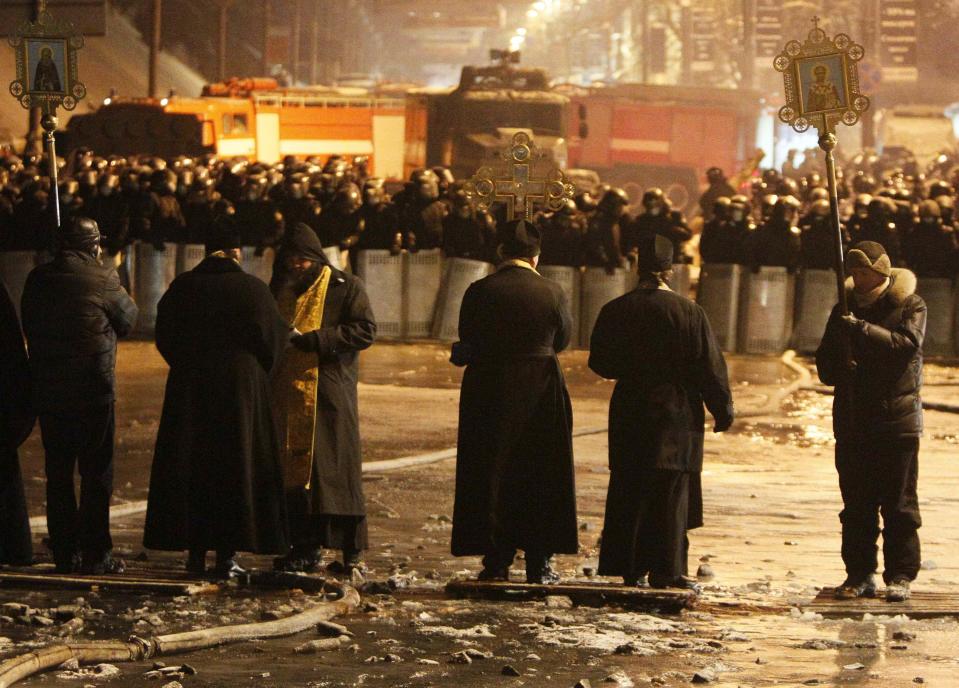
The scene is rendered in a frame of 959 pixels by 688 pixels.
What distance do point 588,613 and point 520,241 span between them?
195 centimetres

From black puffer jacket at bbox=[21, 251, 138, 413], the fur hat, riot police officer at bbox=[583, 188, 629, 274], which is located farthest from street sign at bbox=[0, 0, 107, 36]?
the fur hat

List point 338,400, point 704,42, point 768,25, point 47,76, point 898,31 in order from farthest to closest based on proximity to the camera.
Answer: point 704,42
point 768,25
point 898,31
point 47,76
point 338,400

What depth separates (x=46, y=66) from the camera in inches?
481

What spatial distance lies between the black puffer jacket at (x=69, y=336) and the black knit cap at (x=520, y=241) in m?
1.99

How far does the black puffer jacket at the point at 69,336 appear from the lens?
942 centimetres

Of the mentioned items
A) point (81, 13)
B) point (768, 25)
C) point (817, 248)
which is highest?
point (768, 25)

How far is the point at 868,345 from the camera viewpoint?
9188mm

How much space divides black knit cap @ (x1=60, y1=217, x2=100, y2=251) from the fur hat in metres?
3.71

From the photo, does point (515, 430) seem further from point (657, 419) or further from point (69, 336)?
point (69, 336)

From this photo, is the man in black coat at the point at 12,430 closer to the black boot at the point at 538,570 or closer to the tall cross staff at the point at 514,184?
the black boot at the point at 538,570

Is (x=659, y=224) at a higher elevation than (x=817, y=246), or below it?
higher

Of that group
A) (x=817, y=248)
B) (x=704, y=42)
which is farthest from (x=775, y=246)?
(x=704, y=42)

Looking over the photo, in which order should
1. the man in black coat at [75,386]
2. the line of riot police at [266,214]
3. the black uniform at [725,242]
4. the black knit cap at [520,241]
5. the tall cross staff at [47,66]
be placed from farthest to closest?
the line of riot police at [266,214] < the black uniform at [725,242] < the tall cross staff at [47,66] < the black knit cap at [520,241] < the man in black coat at [75,386]

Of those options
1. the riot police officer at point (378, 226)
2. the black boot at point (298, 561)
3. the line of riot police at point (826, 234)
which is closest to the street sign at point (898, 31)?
the line of riot police at point (826, 234)
